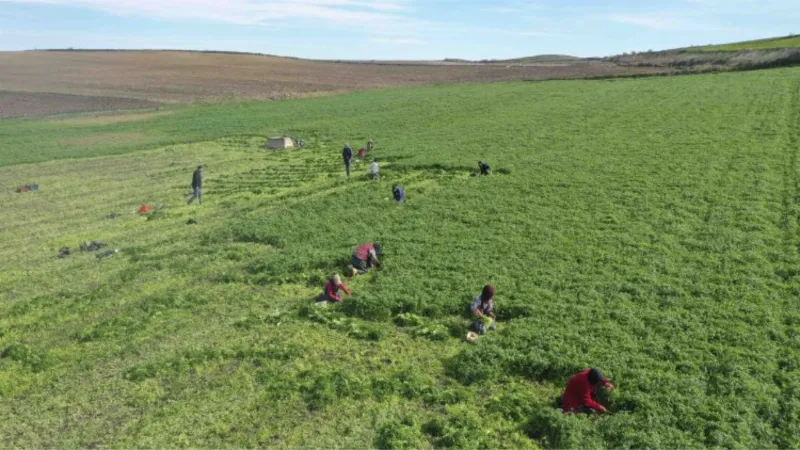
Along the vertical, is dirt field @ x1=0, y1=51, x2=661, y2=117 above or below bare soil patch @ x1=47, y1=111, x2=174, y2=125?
above

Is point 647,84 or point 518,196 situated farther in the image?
point 647,84

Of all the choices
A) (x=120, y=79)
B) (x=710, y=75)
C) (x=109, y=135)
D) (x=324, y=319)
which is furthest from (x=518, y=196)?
(x=120, y=79)

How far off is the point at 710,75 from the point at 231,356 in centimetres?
7649

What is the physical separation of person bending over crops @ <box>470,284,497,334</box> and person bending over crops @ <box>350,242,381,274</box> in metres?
5.16

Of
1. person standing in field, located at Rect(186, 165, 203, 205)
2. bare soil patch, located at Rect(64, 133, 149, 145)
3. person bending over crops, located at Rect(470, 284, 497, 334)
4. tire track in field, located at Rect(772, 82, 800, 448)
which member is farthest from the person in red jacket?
bare soil patch, located at Rect(64, 133, 149, 145)

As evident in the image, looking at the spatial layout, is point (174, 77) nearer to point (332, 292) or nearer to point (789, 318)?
point (332, 292)

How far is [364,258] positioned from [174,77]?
103 metres

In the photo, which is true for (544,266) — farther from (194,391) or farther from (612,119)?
(612,119)

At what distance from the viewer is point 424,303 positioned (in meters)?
17.5

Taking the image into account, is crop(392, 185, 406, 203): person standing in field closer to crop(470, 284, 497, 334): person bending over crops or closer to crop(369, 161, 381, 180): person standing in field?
crop(369, 161, 381, 180): person standing in field

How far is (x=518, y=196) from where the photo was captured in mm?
27844

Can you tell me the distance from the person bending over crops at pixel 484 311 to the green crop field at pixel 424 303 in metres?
0.50

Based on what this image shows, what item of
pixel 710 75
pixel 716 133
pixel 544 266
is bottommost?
pixel 544 266

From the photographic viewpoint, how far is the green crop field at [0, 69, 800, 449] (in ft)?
41.0
